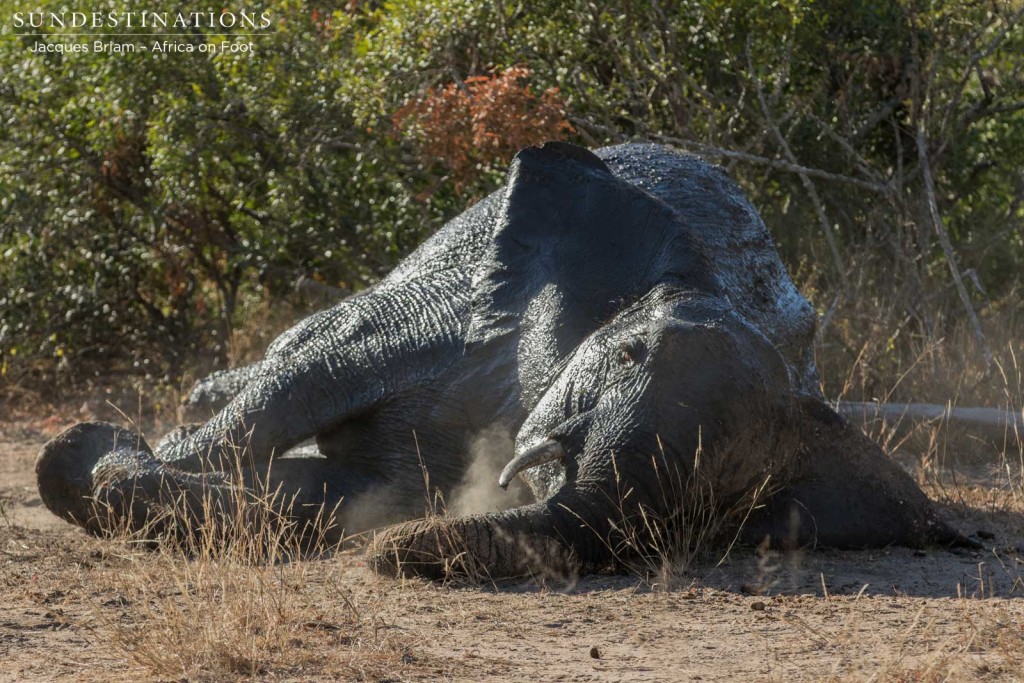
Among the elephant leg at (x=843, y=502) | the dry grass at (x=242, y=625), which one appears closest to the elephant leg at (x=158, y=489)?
the dry grass at (x=242, y=625)

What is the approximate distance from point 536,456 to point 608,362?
45 centimetres

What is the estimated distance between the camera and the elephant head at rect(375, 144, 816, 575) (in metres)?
4.64

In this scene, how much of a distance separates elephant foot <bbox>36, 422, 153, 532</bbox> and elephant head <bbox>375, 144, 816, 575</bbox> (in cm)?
157

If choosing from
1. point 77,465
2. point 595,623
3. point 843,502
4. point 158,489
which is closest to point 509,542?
point 595,623

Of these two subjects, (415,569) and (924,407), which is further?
(924,407)

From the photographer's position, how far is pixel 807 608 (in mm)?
4508

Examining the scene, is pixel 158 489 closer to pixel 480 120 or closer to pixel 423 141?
pixel 480 120

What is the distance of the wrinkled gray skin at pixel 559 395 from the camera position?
470cm

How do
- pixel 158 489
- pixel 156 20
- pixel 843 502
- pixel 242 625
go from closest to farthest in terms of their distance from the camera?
1. pixel 242 625
2. pixel 843 502
3. pixel 158 489
4. pixel 156 20

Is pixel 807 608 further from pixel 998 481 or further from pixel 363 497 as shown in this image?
pixel 998 481

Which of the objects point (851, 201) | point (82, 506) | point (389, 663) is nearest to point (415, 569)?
point (389, 663)

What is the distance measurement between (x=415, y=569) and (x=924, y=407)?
161 inches

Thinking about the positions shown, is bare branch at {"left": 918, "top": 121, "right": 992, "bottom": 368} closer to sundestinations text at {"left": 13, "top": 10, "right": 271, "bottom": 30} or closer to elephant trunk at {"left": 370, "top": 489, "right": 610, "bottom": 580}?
elephant trunk at {"left": 370, "top": 489, "right": 610, "bottom": 580}

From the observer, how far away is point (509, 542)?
459cm
